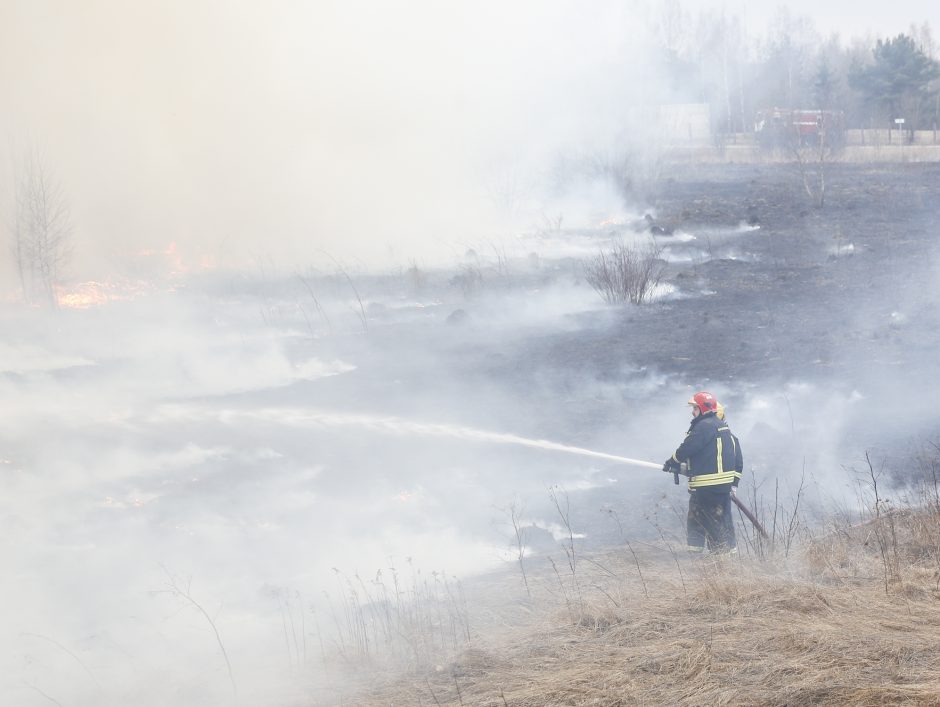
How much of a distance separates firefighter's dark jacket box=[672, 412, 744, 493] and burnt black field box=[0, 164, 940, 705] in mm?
970

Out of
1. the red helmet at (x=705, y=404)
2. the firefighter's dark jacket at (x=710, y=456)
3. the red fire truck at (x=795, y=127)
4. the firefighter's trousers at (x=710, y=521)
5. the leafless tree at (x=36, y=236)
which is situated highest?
the red fire truck at (x=795, y=127)

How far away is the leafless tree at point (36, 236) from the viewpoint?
17.0 metres

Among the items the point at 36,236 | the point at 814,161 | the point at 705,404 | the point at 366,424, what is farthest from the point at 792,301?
the point at 814,161

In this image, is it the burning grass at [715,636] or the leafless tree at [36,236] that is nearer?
the burning grass at [715,636]

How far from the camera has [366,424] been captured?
11.6m

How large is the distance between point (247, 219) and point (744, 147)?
1253 inches

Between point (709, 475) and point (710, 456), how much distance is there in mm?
145

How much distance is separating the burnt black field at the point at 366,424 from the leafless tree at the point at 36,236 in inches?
30.5

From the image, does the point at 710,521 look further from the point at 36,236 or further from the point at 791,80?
the point at 791,80

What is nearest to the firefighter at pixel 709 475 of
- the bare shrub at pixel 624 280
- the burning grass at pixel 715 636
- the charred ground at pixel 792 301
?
the burning grass at pixel 715 636

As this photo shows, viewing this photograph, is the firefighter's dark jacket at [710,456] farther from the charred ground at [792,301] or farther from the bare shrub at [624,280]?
the bare shrub at [624,280]

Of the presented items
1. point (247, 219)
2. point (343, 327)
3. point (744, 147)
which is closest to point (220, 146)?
point (247, 219)

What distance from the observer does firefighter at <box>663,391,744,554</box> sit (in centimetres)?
738

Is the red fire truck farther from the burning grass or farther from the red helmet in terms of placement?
the burning grass
